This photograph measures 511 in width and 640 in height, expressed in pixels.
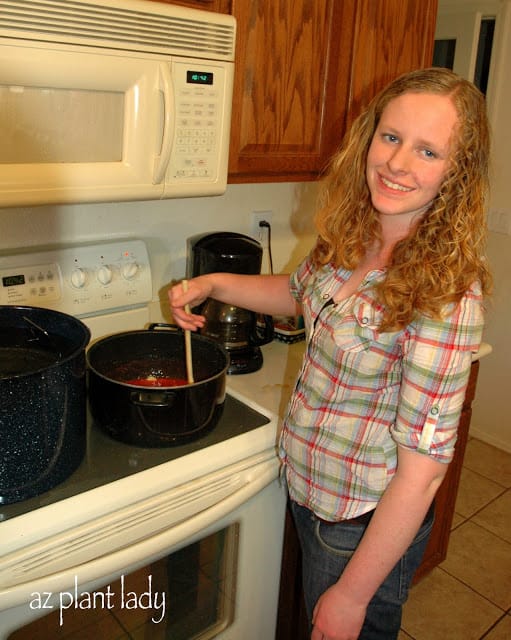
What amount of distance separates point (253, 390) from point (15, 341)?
0.51 metres

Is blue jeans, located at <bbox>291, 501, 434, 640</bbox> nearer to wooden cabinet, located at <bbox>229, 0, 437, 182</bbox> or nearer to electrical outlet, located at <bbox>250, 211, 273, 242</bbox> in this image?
wooden cabinet, located at <bbox>229, 0, 437, 182</bbox>

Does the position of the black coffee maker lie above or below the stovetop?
above

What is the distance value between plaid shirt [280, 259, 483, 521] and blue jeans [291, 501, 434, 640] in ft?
0.11

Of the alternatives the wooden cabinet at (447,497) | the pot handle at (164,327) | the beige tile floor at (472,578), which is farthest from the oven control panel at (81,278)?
the beige tile floor at (472,578)

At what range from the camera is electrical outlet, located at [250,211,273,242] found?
5.73 feet

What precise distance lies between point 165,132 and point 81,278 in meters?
0.44

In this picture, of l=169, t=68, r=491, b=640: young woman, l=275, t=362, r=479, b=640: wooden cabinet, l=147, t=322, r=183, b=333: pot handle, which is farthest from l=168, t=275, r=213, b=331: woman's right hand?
l=275, t=362, r=479, b=640: wooden cabinet

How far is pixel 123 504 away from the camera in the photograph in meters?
1.01

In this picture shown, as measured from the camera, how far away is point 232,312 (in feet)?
4.74

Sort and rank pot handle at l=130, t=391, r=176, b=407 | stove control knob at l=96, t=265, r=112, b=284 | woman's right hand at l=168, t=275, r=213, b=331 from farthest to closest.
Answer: stove control knob at l=96, t=265, r=112, b=284 → woman's right hand at l=168, t=275, r=213, b=331 → pot handle at l=130, t=391, r=176, b=407

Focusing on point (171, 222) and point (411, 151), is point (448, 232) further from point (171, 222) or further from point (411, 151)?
point (171, 222)

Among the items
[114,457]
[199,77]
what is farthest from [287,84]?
[114,457]

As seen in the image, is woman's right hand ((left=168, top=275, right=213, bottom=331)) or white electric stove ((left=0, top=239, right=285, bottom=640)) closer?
white electric stove ((left=0, top=239, right=285, bottom=640))

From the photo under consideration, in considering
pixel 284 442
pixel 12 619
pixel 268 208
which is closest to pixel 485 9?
pixel 268 208
